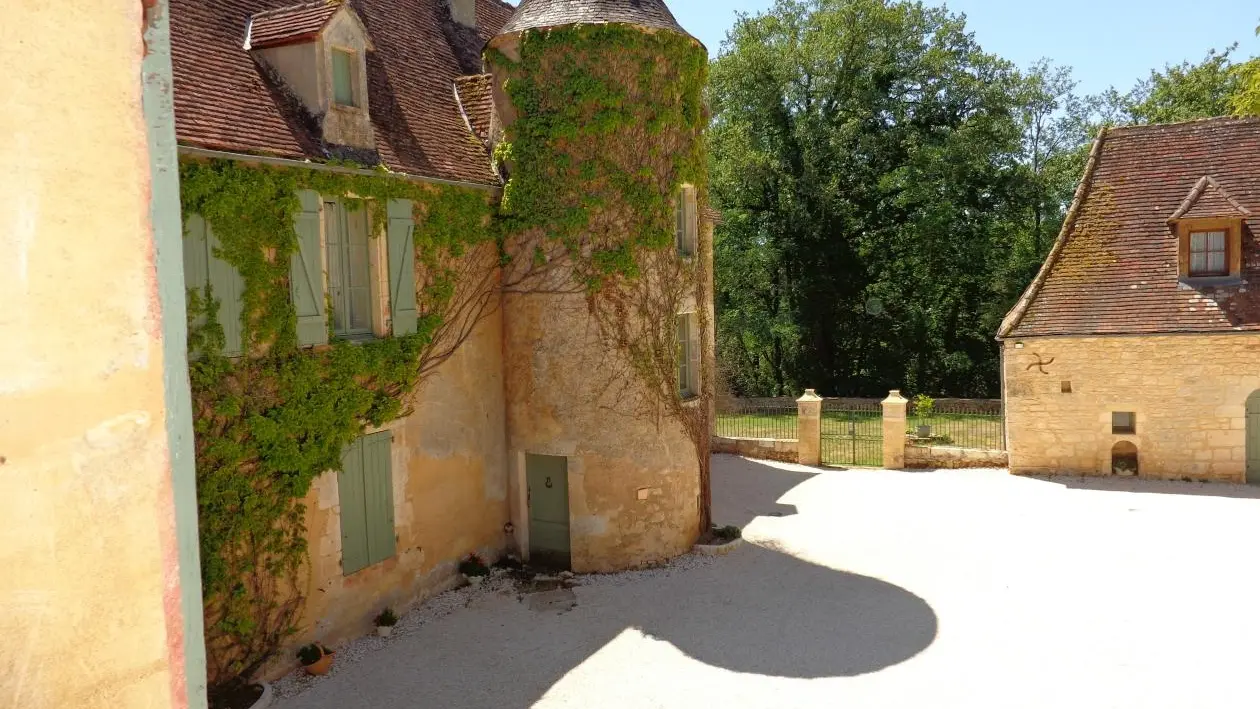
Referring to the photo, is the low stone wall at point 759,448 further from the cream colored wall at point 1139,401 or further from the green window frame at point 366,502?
the green window frame at point 366,502

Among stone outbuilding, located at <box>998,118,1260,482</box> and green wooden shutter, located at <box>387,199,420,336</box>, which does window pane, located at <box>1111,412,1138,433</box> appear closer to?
stone outbuilding, located at <box>998,118,1260,482</box>

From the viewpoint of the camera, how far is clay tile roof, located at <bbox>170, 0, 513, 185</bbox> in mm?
9031

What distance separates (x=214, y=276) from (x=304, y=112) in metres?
2.68

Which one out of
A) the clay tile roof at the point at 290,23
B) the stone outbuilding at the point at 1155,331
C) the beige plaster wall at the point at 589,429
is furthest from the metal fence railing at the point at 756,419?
the clay tile roof at the point at 290,23

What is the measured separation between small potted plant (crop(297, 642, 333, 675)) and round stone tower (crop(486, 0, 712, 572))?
13.4ft

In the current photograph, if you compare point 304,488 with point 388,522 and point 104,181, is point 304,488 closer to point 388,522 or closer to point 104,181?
point 388,522

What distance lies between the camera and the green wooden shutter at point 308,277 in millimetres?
9438

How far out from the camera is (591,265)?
40.7 ft

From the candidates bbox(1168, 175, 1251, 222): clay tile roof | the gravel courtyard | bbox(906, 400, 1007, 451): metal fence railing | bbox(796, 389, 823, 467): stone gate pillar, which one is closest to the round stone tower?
the gravel courtyard

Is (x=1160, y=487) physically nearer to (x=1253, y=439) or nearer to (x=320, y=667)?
(x=1253, y=439)

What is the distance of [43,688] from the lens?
109 inches

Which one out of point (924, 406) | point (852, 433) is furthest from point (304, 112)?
point (924, 406)

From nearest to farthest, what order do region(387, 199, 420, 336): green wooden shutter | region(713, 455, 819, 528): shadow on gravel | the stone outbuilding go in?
1. region(387, 199, 420, 336): green wooden shutter
2. region(713, 455, 819, 528): shadow on gravel
3. the stone outbuilding

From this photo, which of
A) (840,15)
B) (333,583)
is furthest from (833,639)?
(840,15)
